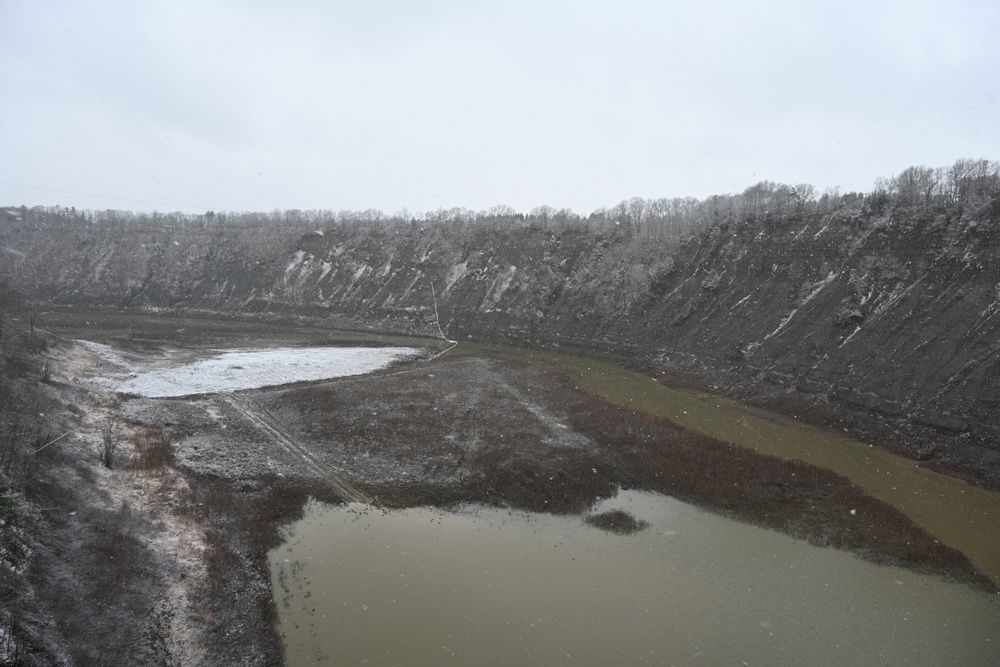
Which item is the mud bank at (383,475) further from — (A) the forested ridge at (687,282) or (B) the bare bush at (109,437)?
(A) the forested ridge at (687,282)

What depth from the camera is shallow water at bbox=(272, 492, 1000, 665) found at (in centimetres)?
1077

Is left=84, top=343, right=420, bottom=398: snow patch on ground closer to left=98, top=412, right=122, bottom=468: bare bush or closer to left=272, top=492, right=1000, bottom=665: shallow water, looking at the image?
left=98, top=412, right=122, bottom=468: bare bush

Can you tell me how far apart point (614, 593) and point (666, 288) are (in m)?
36.8

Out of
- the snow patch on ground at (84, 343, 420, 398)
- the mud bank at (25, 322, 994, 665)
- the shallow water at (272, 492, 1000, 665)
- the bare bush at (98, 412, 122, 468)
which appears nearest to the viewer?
the shallow water at (272, 492, 1000, 665)

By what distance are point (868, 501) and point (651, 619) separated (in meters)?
10.4

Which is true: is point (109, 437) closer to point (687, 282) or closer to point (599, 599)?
point (599, 599)

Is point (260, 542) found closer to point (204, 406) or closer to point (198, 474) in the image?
point (198, 474)

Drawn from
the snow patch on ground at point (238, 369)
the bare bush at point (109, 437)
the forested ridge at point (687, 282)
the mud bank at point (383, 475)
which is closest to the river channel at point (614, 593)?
the mud bank at point (383, 475)

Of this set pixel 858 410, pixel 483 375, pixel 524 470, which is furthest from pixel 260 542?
pixel 858 410

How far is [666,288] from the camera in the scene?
46.0m

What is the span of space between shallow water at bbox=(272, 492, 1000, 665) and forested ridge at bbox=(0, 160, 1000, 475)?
11292 mm

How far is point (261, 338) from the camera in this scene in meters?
52.0

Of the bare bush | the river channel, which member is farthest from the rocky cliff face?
the bare bush

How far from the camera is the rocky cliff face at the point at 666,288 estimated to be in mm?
25461
